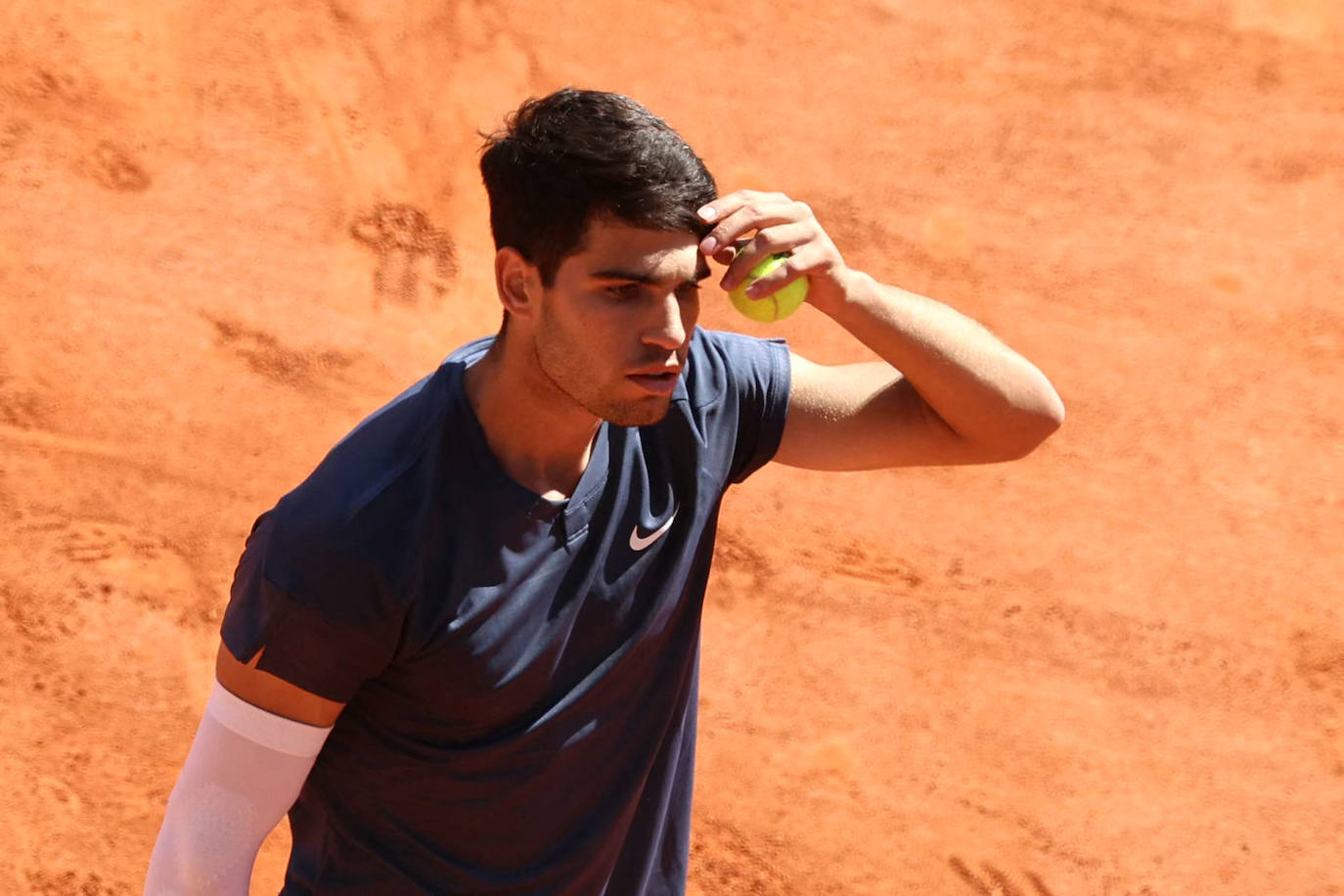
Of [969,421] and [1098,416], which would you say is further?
[1098,416]

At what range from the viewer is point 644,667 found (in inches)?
99.6

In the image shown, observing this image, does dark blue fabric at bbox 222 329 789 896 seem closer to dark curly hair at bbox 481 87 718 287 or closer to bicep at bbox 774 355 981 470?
bicep at bbox 774 355 981 470

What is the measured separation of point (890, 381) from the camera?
9.21ft

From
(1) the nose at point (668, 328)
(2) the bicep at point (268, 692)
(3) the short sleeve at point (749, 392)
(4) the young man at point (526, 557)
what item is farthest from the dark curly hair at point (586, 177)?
(2) the bicep at point (268, 692)

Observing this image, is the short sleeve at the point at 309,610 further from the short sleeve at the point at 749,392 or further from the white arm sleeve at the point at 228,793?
the short sleeve at the point at 749,392

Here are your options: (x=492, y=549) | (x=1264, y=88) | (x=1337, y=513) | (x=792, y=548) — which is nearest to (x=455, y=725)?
(x=492, y=549)

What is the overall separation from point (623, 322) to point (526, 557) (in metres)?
0.39

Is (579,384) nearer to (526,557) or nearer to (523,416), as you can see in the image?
(523,416)

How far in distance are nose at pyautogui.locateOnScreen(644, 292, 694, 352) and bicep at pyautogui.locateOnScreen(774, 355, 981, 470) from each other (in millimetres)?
496

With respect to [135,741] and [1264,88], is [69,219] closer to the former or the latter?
[135,741]

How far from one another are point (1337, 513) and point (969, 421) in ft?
11.4

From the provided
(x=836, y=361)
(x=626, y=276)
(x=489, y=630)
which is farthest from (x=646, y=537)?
(x=836, y=361)

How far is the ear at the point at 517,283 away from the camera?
2.35 m

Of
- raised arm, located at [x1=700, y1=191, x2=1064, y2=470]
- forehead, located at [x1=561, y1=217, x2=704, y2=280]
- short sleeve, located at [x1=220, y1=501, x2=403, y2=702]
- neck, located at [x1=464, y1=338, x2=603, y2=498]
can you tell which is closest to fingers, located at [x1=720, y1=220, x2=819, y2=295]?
raised arm, located at [x1=700, y1=191, x2=1064, y2=470]
